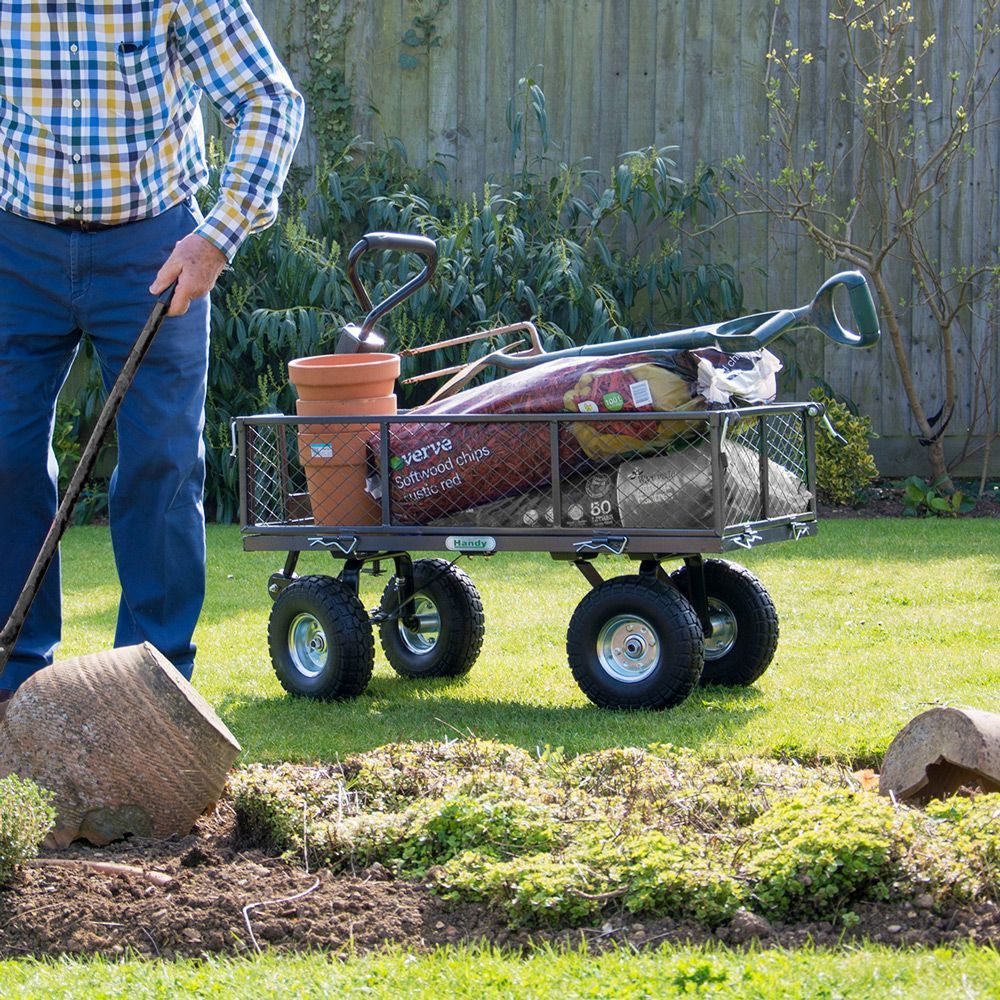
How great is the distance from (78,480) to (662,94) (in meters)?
6.45

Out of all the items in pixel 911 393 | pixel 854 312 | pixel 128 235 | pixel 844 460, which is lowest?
pixel 844 460

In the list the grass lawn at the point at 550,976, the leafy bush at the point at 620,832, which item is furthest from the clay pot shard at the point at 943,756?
the grass lawn at the point at 550,976

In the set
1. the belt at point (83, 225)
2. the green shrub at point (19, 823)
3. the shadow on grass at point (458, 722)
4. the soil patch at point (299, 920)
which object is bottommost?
the shadow on grass at point (458, 722)

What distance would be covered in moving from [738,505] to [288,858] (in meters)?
1.98

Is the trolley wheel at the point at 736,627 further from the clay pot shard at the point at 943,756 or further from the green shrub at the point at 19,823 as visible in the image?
the green shrub at the point at 19,823

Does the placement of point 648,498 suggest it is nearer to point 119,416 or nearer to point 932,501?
point 119,416

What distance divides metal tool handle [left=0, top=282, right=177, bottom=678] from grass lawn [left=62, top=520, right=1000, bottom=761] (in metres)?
0.68

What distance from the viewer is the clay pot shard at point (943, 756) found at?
10.2 feet

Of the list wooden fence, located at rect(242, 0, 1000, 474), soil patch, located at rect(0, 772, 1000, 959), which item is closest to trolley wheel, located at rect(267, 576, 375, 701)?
soil patch, located at rect(0, 772, 1000, 959)

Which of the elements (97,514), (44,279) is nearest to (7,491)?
(44,279)

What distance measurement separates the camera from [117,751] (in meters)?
3.15

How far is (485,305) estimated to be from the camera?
8.68 m

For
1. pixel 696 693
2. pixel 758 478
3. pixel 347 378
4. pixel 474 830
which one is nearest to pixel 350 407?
pixel 347 378

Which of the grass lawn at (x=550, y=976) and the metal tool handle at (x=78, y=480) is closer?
the grass lawn at (x=550, y=976)
